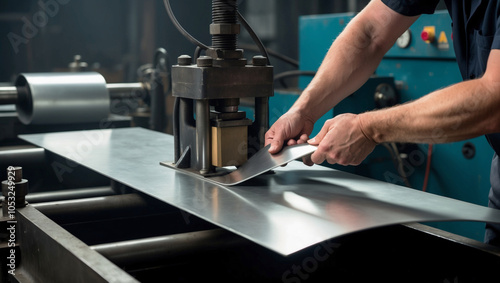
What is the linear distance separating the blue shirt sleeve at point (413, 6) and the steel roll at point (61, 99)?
968 mm

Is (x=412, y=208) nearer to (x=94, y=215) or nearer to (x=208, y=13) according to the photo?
(x=94, y=215)

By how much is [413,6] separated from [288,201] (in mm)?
640

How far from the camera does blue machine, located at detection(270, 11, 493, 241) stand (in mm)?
2207

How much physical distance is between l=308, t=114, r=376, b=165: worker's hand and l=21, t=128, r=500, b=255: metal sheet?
0.21ft

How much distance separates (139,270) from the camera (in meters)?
1.09

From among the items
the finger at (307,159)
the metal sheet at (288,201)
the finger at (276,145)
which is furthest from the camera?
the finger at (307,159)

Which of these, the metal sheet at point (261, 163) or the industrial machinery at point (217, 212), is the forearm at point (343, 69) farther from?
the metal sheet at point (261, 163)

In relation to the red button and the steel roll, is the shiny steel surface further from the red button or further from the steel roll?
the red button

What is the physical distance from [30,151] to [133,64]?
164 centimetres

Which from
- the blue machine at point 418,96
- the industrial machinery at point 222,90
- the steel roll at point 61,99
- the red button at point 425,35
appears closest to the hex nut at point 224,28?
the industrial machinery at point 222,90

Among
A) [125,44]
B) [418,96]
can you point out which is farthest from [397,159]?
[125,44]

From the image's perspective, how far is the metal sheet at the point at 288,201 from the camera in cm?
83

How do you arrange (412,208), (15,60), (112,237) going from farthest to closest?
(15,60), (112,237), (412,208)

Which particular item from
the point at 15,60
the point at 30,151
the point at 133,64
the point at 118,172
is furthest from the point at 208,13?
the point at 118,172
